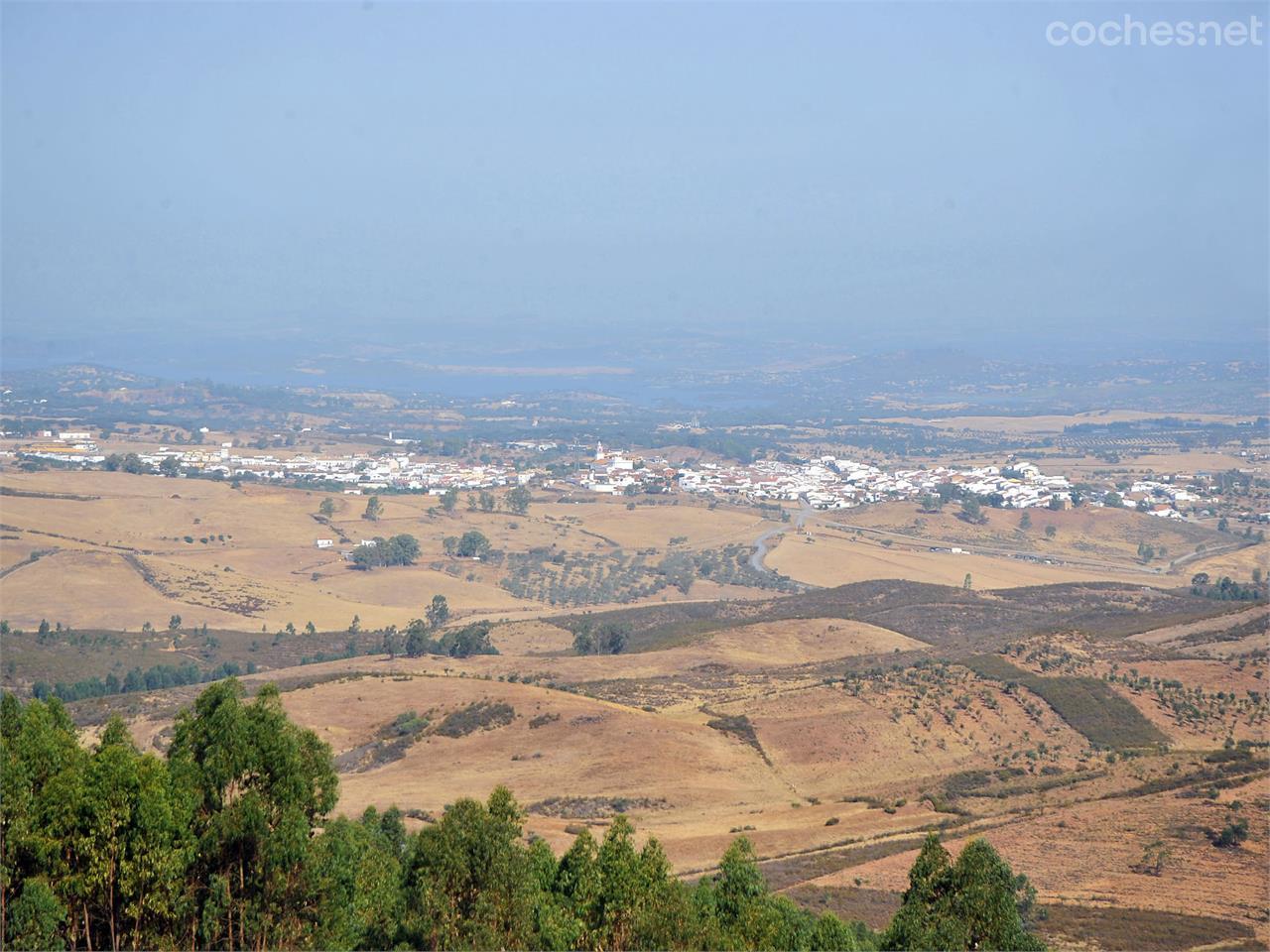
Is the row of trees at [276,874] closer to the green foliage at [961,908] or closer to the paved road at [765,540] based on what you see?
the green foliage at [961,908]

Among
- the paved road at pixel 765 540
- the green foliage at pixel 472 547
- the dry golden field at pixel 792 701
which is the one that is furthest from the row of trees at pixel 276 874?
the green foliage at pixel 472 547

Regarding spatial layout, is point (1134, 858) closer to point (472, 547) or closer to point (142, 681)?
point (142, 681)

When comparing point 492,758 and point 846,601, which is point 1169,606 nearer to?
point 846,601

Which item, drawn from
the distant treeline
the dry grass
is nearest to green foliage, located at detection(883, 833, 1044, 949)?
the dry grass

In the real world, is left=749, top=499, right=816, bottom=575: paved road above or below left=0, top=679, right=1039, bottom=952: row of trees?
below

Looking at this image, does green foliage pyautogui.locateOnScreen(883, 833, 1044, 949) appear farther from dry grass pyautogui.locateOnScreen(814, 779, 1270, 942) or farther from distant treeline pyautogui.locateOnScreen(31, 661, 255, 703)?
distant treeline pyautogui.locateOnScreen(31, 661, 255, 703)

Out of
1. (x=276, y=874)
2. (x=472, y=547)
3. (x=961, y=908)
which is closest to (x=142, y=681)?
(x=472, y=547)

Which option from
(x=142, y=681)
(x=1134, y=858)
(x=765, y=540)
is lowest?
(x=142, y=681)

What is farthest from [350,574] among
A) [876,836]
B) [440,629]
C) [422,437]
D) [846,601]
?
[422,437]
